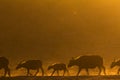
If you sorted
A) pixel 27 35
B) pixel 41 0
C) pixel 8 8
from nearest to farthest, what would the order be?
1. pixel 27 35
2. pixel 8 8
3. pixel 41 0

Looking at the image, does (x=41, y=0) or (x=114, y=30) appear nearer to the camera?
(x=114, y=30)

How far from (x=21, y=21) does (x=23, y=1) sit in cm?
592

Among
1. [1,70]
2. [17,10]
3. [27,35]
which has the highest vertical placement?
[17,10]

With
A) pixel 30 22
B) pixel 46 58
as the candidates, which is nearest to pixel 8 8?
pixel 30 22

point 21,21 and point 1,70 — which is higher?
point 21,21

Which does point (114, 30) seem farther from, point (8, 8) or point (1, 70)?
point (1, 70)

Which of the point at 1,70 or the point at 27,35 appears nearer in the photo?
the point at 1,70

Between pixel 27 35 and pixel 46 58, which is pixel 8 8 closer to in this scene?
pixel 27 35

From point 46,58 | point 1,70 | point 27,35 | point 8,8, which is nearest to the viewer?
point 1,70

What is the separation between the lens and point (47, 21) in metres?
43.2

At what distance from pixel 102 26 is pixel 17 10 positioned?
8.56 metres

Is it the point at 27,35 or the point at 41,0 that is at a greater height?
the point at 41,0

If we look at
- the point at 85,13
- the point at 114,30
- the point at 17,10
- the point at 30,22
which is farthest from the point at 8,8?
the point at 114,30

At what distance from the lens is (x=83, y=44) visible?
36.8m
